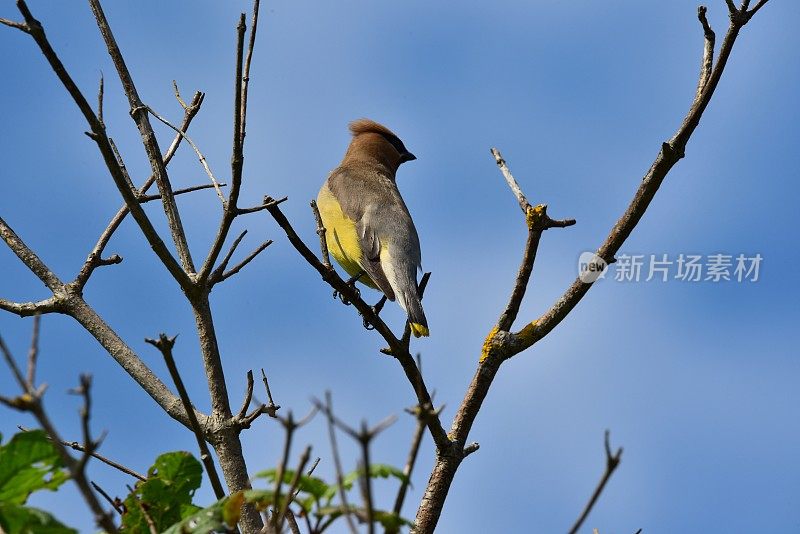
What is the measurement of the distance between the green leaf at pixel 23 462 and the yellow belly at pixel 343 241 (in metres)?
4.62

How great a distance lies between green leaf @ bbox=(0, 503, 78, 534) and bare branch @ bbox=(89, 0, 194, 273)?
222 cm

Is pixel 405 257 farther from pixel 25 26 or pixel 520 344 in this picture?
pixel 25 26

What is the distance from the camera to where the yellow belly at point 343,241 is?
6062 mm

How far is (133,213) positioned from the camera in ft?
9.73

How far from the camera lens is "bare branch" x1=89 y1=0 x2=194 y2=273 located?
3602 millimetres

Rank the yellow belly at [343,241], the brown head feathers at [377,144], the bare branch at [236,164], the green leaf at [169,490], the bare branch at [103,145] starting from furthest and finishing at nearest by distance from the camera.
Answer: the brown head feathers at [377,144] → the yellow belly at [343,241] → the bare branch at [236,164] → the bare branch at [103,145] → the green leaf at [169,490]

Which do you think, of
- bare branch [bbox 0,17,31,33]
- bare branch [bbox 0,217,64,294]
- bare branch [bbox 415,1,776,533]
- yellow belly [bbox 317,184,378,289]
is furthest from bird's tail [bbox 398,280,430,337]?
bare branch [bbox 0,17,31,33]

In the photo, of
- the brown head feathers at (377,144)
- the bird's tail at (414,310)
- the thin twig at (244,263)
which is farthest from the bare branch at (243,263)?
the brown head feathers at (377,144)

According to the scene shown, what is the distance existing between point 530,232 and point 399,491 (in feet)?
7.55

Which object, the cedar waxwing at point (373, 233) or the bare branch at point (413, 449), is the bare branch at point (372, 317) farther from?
the bare branch at point (413, 449)

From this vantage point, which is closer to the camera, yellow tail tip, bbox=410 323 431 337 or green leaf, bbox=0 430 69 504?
green leaf, bbox=0 430 69 504

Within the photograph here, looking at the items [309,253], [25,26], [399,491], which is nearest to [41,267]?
[309,253]

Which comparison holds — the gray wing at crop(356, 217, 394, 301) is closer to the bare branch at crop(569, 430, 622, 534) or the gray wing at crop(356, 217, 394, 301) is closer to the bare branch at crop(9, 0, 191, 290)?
the bare branch at crop(9, 0, 191, 290)

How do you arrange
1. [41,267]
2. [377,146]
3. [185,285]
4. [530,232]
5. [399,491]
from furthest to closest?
[377,146]
[41,267]
[530,232]
[185,285]
[399,491]
